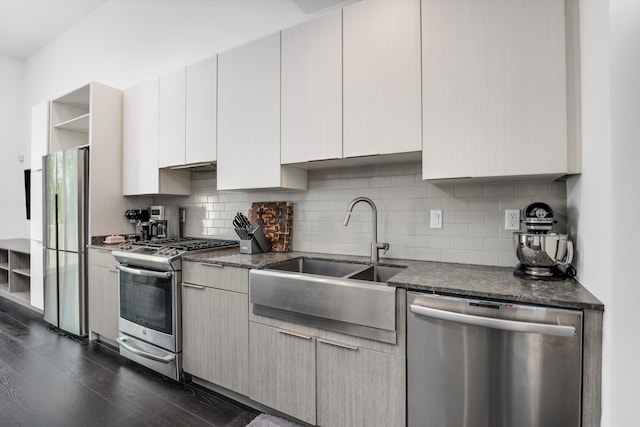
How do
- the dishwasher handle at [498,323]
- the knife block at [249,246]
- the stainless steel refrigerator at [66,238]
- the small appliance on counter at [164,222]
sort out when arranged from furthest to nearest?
1. the small appliance on counter at [164,222]
2. the stainless steel refrigerator at [66,238]
3. the knife block at [249,246]
4. the dishwasher handle at [498,323]

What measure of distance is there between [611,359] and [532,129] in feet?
3.08

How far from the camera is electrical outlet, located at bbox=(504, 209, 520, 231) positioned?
174cm

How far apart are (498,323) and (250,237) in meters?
1.66

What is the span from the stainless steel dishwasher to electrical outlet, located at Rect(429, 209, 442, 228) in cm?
73

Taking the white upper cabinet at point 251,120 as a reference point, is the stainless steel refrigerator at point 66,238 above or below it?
below

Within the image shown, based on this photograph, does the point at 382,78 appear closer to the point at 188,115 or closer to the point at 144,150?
the point at 188,115

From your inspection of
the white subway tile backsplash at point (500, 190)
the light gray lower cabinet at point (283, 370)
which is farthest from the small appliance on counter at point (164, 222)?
the white subway tile backsplash at point (500, 190)

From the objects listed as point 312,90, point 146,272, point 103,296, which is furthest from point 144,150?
point 312,90

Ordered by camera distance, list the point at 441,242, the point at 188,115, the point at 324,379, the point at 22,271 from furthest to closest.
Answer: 1. the point at 22,271
2. the point at 188,115
3. the point at 441,242
4. the point at 324,379

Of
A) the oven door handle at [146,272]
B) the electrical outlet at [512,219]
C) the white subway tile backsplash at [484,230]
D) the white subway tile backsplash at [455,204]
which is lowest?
the oven door handle at [146,272]

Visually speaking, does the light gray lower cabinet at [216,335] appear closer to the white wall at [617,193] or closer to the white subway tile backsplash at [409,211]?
the white subway tile backsplash at [409,211]

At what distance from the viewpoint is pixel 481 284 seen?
1.36 m

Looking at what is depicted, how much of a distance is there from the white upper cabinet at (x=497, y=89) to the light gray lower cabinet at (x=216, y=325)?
134 centimetres

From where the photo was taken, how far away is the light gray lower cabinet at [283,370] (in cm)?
163
